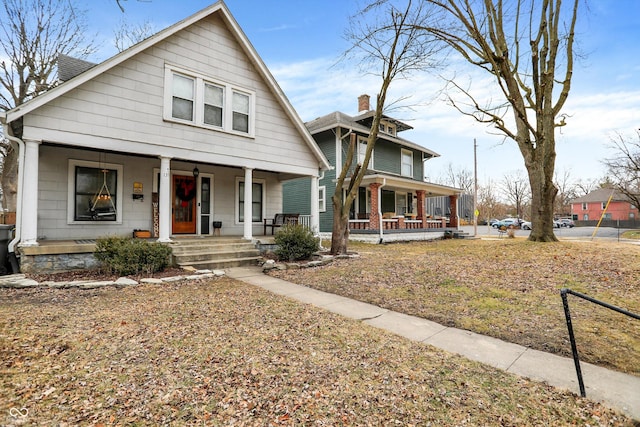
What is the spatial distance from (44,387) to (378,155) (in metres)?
17.9

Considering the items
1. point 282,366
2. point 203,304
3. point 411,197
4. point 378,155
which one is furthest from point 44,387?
point 411,197

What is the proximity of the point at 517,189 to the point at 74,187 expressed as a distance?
2253 inches

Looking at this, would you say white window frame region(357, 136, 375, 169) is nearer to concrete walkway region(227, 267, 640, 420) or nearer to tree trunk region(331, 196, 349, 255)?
tree trunk region(331, 196, 349, 255)

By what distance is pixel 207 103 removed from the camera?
946 centimetres

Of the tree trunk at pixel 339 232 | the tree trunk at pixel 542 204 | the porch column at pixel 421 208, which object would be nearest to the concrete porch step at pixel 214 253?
the tree trunk at pixel 339 232

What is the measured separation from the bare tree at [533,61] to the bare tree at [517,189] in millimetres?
42897

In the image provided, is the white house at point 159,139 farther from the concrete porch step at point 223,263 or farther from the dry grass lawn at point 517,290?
the dry grass lawn at point 517,290

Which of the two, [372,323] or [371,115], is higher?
[371,115]

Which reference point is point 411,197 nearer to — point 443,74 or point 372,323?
point 443,74

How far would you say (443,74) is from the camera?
1277cm

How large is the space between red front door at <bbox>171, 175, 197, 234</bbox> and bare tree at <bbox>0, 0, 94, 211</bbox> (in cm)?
1149

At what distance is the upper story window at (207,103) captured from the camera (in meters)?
8.83

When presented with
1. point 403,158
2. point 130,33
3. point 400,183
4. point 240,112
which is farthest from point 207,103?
point 130,33

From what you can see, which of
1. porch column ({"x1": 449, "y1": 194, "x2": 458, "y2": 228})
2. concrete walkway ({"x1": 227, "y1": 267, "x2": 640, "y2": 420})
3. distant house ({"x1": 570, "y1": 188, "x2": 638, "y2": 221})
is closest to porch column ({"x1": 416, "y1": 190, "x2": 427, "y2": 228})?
porch column ({"x1": 449, "y1": 194, "x2": 458, "y2": 228})
